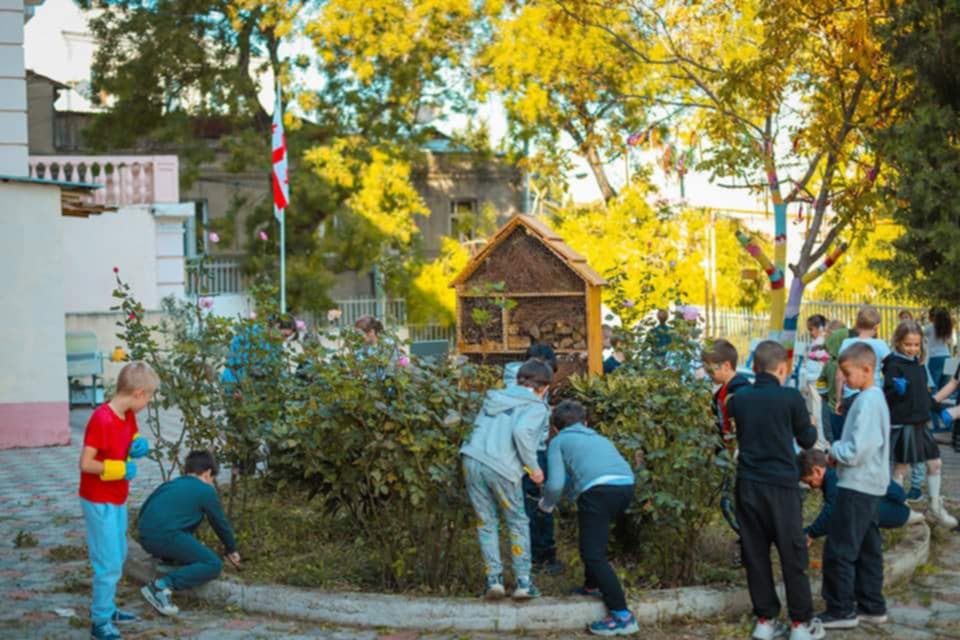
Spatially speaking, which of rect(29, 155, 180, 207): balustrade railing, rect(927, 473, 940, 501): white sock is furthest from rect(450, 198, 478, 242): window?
rect(927, 473, 940, 501): white sock

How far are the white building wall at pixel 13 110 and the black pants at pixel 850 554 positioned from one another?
14.2 meters

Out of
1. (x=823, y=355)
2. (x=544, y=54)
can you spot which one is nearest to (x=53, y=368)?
(x=823, y=355)

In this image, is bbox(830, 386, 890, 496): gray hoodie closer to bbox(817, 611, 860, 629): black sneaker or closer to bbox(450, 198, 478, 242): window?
bbox(817, 611, 860, 629): black sneaker

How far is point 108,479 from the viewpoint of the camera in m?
6.95

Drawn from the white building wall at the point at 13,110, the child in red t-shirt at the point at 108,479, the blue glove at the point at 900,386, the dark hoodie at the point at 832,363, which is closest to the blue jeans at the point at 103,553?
the child in red t-shirt at the point at 108,479

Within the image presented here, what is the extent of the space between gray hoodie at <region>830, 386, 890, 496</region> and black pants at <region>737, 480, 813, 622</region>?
0.45 meters

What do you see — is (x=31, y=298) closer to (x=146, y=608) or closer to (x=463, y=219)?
(x=146, y=608)

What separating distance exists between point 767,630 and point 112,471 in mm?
3492

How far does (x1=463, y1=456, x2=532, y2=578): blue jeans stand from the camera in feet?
23.6

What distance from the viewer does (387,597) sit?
7.33 metres

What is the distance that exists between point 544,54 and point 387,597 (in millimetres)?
23360

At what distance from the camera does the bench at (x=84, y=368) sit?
70.4 feet

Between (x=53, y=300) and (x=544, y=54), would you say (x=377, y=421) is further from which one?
(x=544, y=54)

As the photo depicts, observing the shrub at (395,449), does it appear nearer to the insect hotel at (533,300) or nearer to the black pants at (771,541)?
the black pants at (771,541)
